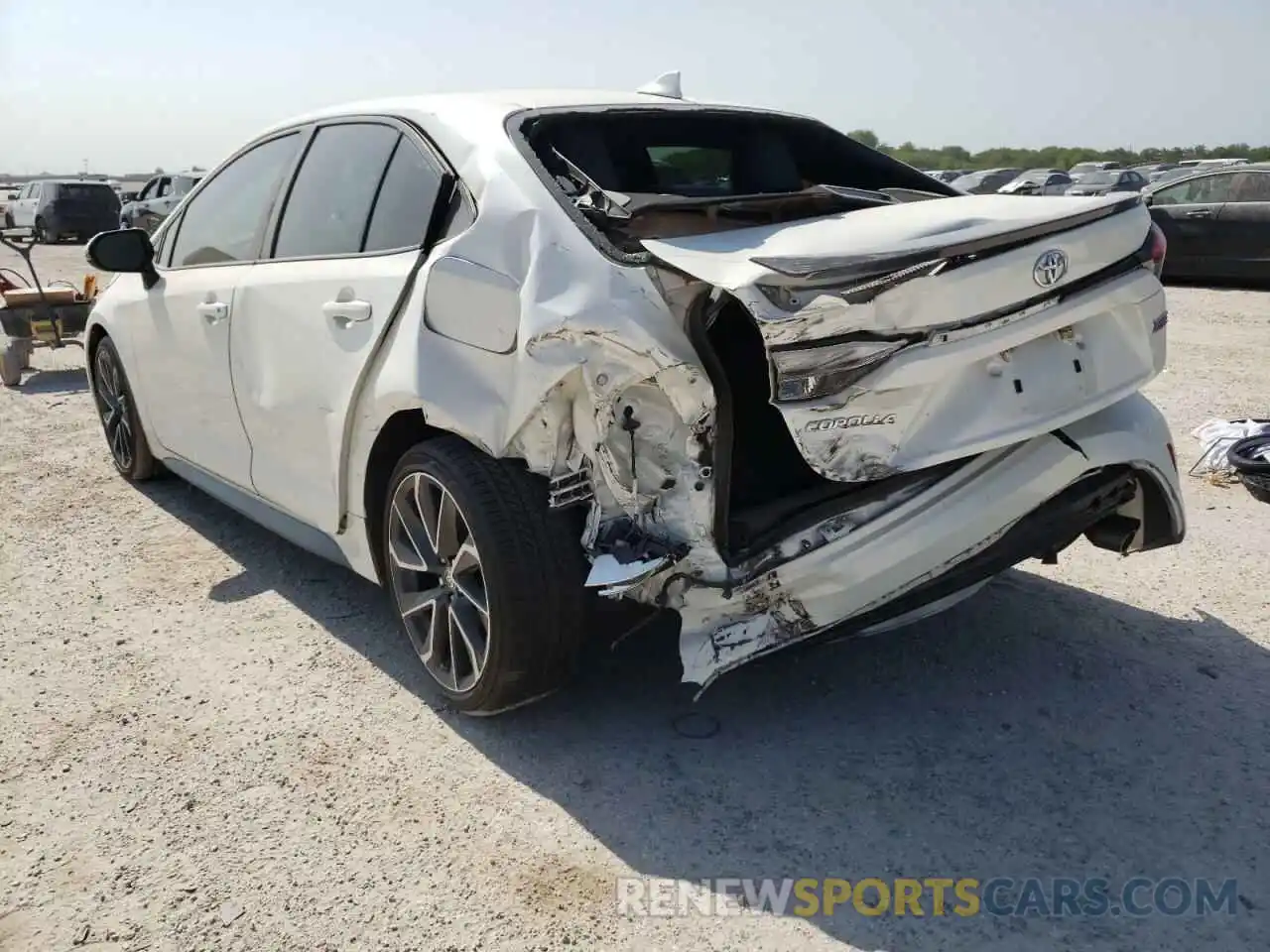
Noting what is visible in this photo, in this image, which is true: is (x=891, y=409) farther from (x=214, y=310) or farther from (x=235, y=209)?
(x=235, y=209)

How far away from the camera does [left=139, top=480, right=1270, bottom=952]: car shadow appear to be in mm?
2473

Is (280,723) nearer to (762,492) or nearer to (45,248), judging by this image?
(762,492)

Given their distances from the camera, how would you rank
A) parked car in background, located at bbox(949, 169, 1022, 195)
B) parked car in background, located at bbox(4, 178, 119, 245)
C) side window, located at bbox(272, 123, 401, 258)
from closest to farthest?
1. side window, located at bbox(272, 123, 401, 258)
2. parked car in background, located at bbox(4, 178, 119, 245)
3. parked car in background, located at bbox(949, 169, 1022, 195)

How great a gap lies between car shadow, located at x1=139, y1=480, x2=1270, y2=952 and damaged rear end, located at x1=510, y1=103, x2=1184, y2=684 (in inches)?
12.6

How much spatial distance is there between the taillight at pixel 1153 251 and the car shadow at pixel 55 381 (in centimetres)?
767

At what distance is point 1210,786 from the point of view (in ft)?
9.04

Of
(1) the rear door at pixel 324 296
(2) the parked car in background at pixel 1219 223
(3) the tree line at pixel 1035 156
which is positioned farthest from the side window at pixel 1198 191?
(3) the tree line at pixel 1035 156

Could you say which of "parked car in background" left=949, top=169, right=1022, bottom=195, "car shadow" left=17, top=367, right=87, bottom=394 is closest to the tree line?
"parked car in background" left=949, top=169, right=1022, bottom=195

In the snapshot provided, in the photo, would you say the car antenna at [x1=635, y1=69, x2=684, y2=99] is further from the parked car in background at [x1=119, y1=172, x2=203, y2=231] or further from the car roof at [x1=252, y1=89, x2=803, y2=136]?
the parked car in background at [x1=119, y1=172, x2=203, y2=231]

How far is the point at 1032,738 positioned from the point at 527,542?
1.54 m

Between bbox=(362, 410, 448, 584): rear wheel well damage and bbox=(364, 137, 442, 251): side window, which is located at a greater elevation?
bbox=(364, 137, 442, 251): side window

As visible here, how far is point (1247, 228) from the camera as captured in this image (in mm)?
11594

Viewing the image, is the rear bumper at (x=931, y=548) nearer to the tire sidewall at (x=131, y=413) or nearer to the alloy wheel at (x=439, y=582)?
the alloy wheel at (x=439, y=582)

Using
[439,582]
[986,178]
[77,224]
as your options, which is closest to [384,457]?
[439,582]
